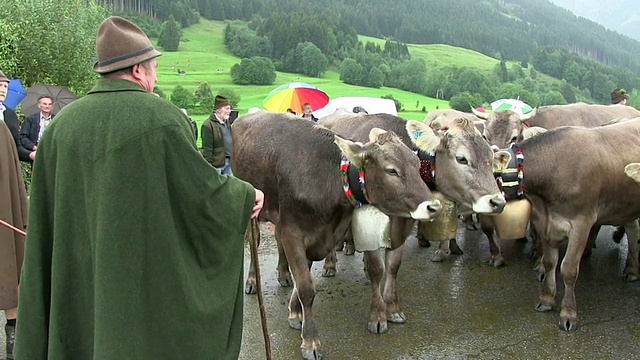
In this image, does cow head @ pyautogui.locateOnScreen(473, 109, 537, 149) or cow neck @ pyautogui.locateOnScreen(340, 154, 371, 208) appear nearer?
cow neck @ pyautogui.locateOnScreen(340, 154, 371, 208)

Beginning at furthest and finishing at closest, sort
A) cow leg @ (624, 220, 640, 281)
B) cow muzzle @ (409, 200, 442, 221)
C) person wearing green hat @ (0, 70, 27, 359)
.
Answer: cow leg @ (624, 220, 640, 281), cow muzzle @ (409, 200, 442, 221), person wearing green hat @ (0, 70, 27, 359)

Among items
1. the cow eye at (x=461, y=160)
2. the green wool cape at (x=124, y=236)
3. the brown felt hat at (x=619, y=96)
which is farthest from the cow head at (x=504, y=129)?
the brown felt hat at (x=619, y=96)

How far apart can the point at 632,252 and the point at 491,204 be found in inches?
119

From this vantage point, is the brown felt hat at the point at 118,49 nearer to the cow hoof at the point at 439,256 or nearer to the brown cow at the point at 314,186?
the brown cow at the point at 314,186

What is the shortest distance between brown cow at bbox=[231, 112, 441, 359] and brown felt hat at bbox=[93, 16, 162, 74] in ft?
7.39

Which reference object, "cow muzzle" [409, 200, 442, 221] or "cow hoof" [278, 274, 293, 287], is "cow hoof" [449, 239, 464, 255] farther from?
"cow muzzle" [409, 200, 442, 221]

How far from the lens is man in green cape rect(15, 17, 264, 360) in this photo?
2.50 metres

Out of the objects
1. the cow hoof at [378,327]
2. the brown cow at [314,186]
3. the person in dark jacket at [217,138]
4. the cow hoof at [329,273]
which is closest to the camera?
the brown cow at [314,186]

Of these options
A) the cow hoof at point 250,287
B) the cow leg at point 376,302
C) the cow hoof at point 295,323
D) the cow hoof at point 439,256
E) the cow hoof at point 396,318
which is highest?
the cow leg at point 376,302

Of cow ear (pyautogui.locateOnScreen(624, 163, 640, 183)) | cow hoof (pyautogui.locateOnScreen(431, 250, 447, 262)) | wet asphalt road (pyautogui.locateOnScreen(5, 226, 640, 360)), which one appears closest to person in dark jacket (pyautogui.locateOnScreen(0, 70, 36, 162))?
wet asphalt road (pyautogui.locateOnScreen(5, 226, 640, 360))

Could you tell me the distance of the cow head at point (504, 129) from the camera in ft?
24.7

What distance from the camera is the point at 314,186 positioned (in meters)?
4.94

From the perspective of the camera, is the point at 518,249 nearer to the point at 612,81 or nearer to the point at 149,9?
the point at 149,9

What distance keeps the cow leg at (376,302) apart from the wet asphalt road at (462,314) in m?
0.09
